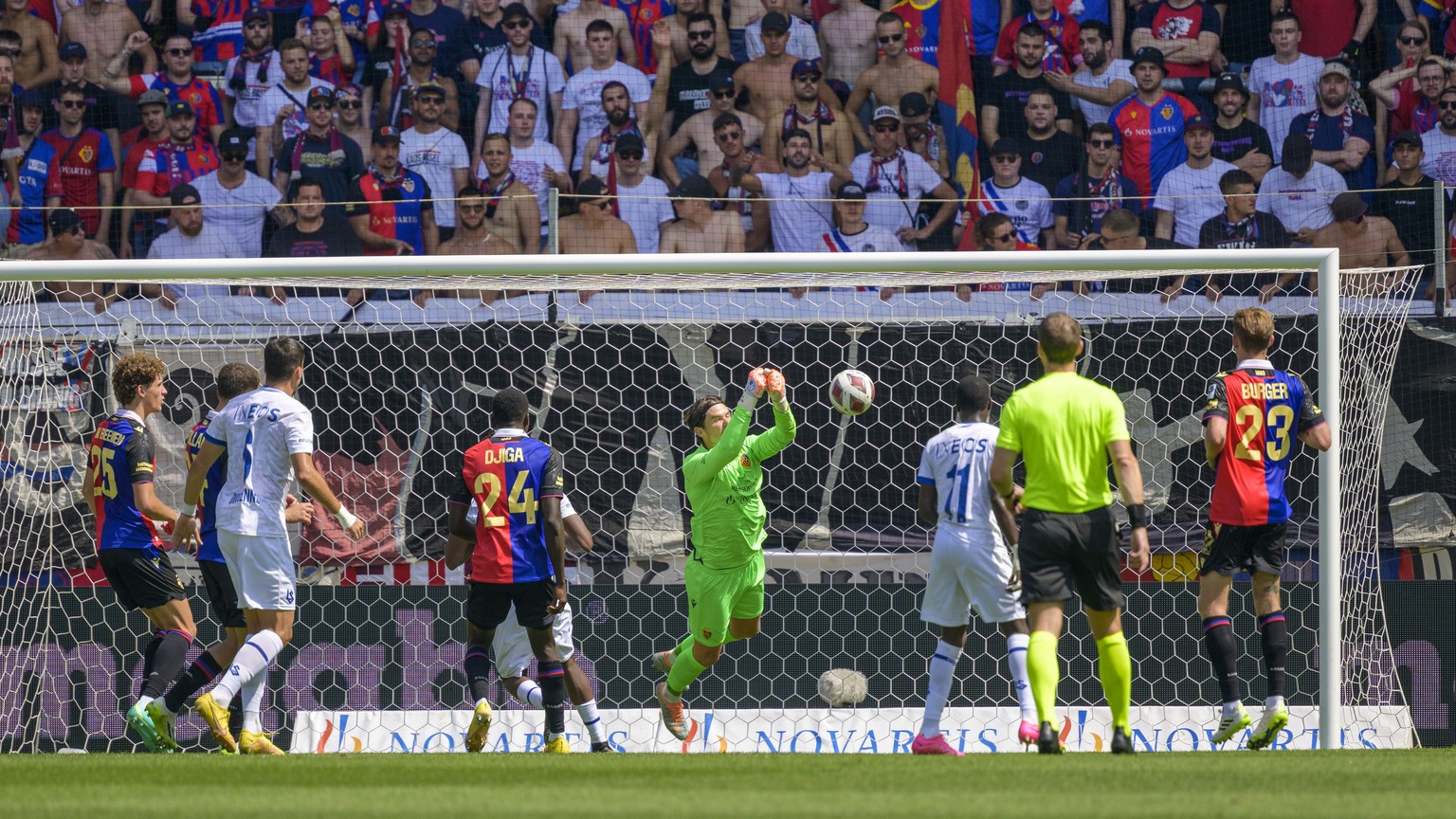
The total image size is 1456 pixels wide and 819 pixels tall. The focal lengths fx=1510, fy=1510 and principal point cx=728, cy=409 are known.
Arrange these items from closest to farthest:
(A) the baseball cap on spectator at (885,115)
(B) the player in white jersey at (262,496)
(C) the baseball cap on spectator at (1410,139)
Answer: (B) the player in white jersey at (262,496), (C) the baseball cap on spectator at (1410,139), (A) the baseball cap on spectator at (885,115)

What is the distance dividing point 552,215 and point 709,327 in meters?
1.50

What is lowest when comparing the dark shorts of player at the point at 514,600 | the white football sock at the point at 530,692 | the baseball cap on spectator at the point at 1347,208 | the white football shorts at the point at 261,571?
A: the white football sock at the point at 530,692

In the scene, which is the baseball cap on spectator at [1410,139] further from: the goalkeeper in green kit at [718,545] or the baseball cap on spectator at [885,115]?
the goalkeeper in green kit at [718,545]

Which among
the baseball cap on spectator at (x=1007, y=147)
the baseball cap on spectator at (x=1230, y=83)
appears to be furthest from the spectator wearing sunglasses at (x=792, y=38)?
the baseball cap on spectator at (x=1230, y=83)

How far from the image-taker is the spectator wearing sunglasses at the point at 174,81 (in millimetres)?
12672

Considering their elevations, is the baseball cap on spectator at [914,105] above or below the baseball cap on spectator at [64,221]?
above

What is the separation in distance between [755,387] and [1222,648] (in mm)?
2496

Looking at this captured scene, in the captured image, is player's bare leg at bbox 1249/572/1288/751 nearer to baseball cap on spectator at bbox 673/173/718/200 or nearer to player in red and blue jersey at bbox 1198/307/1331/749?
player in red and blue jersey at bbox 1198/307/1331/749

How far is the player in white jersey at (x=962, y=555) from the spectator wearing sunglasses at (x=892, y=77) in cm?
610

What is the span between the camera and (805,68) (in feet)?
41.2

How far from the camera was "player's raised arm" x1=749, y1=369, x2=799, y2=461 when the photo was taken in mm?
7211

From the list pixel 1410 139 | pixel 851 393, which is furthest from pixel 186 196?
pixel 1410 139

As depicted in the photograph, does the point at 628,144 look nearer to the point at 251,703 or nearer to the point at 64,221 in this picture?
the point at 64,221

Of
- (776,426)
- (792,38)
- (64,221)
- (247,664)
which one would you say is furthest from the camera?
(792,38)
